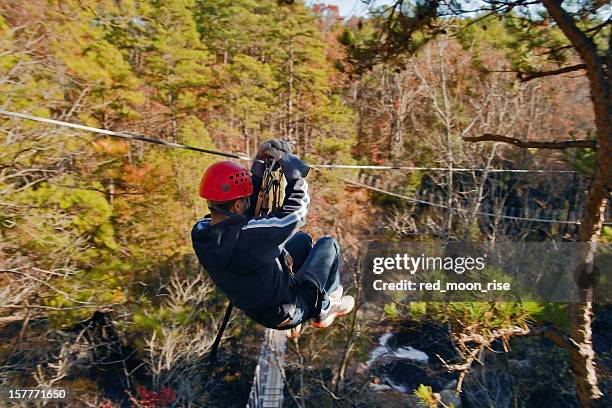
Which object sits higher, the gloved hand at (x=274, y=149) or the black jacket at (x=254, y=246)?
the gloved hand at (x=274, y=149)

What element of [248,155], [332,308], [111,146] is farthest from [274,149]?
[111,146]

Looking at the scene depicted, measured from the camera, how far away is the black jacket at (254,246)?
2316 millimetres

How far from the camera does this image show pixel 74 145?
869 centimetres

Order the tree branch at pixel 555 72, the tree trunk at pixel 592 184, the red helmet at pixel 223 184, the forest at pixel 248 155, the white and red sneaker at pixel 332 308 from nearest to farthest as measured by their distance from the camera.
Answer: the red helmet at pixel 223 184 → the white and red sneaker at pixel 332 308 → the tree trunk at pixel 592 184 → the tree branch at pixel 555 72 → the forest at pixel 248 155

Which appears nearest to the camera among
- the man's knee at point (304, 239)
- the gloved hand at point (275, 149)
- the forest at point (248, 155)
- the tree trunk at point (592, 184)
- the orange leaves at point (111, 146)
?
the gloved hand at point (275, 149)

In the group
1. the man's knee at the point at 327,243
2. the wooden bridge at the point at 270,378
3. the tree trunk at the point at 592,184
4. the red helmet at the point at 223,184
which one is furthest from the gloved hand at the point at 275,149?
the wooden bridge at the point at 270,378

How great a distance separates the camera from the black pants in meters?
2.85

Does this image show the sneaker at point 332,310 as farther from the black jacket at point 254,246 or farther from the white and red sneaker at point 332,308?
the black jacket at point 254,246

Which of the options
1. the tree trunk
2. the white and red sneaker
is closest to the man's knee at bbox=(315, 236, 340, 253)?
the white and red sneaker

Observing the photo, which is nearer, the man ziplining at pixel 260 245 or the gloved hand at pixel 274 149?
the man ziplining at pixel 260 245

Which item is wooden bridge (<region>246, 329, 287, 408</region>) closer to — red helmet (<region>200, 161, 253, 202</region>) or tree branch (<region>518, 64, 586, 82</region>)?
tree branch (<region>518, 64, 586, 82</region>)

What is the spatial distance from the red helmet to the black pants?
72cm

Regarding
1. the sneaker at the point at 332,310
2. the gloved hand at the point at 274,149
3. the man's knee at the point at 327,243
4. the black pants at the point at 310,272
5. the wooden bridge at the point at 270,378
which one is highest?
the gloved hand at the point at 274,149

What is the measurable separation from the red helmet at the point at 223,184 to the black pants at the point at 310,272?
723mm
